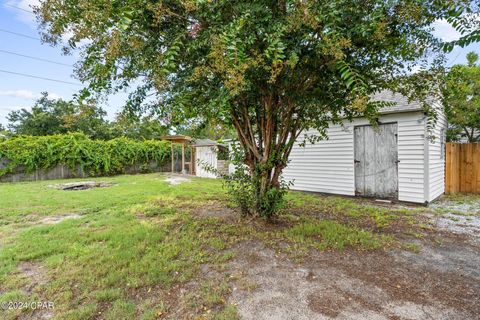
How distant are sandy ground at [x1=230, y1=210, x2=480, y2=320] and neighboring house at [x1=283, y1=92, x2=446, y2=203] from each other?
282cm

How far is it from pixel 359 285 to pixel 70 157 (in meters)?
12.8

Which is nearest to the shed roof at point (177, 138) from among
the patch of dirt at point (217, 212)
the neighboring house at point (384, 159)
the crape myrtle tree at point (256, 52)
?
the neighboring house at point (384, 159)

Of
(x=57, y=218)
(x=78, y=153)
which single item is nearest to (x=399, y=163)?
(x=57, y=218)

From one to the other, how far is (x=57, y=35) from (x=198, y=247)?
2914mm

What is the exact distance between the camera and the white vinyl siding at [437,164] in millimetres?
5738

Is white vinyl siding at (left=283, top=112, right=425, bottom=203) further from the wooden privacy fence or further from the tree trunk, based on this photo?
the wooden privacy fence

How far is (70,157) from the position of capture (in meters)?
11.4

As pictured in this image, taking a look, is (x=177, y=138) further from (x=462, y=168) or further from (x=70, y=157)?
(x=462, y=168)

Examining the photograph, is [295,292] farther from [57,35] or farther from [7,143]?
[7,143]

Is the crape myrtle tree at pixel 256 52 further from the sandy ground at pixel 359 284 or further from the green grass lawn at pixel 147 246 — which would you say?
the sandy ground at pixel 359 284

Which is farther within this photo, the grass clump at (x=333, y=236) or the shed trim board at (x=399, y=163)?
the shed trim board at (x=399, y=163)

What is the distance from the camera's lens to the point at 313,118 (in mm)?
3711

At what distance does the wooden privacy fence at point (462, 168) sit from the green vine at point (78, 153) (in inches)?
510

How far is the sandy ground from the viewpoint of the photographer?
73.4 inches
